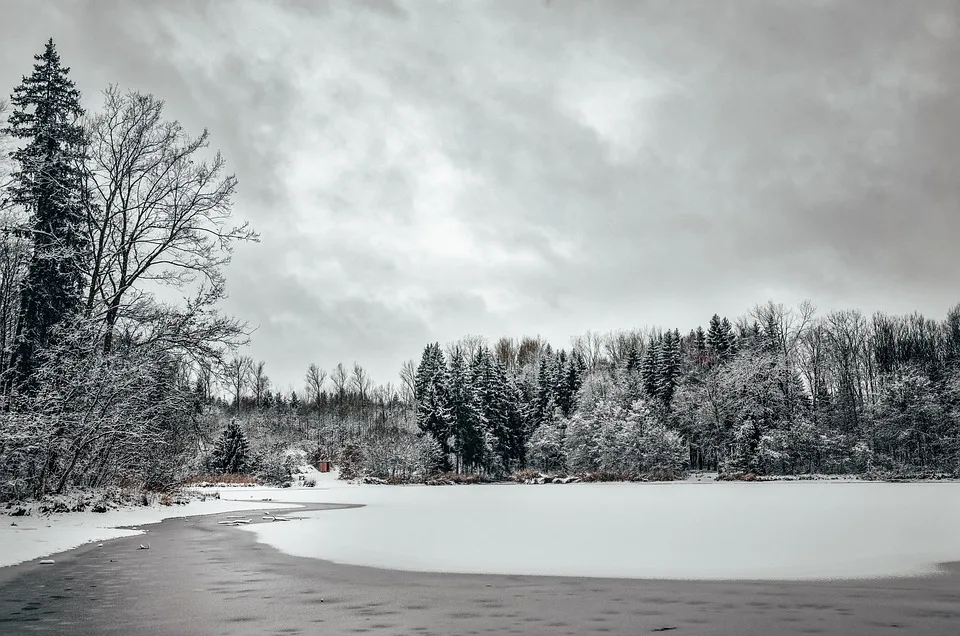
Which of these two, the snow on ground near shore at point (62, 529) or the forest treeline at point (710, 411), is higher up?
the forest treeline at point (710, 411)

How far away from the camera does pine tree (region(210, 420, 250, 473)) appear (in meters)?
63.3

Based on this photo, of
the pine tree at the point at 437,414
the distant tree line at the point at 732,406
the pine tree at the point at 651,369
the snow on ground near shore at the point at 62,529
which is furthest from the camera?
the pine tree at the point at 651,369

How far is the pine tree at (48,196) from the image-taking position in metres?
21.9

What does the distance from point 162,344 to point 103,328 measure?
68.7 inches

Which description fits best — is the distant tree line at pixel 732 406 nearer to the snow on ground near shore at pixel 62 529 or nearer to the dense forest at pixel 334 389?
the dense forest at pixel 334 389

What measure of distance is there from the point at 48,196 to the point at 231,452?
45900mm

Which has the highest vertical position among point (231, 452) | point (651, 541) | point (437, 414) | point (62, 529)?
point (437, 414)

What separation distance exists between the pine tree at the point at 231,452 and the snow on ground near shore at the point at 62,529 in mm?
42413

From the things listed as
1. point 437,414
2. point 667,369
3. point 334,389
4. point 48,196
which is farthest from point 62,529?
point 334,389

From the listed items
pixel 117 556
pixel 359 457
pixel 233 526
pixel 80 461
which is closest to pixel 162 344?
pixel 80 461

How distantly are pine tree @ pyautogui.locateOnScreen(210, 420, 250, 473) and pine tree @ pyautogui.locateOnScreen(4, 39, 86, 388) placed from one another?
40.8 meters

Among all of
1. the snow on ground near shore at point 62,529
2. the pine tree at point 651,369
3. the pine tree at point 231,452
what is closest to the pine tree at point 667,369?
the pine tree at point 651,369

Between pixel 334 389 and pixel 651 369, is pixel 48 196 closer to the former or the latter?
→ pixel 651 369

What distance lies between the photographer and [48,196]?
73.7ft
